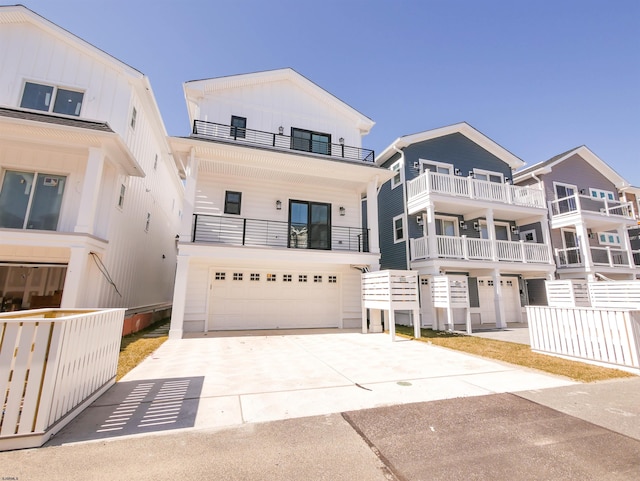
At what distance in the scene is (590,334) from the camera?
639 cm

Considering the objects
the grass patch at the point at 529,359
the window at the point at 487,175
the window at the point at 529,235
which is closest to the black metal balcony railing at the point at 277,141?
the window at the point at 487,175

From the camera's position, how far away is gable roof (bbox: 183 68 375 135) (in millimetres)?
11453

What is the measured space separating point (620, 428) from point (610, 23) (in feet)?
44.9

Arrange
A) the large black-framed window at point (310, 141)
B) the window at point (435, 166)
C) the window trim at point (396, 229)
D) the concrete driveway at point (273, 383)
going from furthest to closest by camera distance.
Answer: the window at point (435, 166), the window trim at point (396, 229), the large black-framed window at point (310, 141), the concrete driveway at point (273, 383)

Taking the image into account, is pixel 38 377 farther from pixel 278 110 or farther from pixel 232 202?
pixel 278 110

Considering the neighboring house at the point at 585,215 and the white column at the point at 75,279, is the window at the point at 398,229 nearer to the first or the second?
the neighboring house at the point at 585,215

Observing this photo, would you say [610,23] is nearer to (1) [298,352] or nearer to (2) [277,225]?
(2) [277,225]

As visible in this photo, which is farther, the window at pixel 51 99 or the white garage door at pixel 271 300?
the white garage door at pixel 271 300

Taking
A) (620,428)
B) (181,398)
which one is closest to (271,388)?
(181,398)

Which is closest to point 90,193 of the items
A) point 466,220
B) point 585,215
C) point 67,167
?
point 67,167

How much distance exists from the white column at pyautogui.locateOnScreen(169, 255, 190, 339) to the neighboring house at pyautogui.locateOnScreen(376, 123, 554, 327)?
372 inches

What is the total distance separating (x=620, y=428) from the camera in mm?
3188

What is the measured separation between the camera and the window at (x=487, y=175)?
16.8 metres

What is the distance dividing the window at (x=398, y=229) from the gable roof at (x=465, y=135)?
12.7ft
